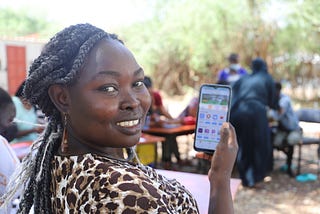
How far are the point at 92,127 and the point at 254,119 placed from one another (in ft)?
13.8

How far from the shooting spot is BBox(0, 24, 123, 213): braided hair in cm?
104

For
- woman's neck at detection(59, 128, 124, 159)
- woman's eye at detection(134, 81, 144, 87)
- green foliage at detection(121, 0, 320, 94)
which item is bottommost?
woman's neck at detection(59, 128, 124, 159)

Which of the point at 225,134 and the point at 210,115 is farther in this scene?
the point at 210,115

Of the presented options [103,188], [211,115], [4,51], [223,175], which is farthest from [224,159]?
[4,51]

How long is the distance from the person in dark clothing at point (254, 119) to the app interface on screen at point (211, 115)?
311 centimetres

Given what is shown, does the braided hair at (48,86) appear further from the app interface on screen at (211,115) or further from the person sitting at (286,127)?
the person sitting at (286,127)

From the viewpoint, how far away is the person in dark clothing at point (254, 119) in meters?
4.95

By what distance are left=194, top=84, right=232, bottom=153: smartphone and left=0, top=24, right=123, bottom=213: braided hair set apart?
762 mm

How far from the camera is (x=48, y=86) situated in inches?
42.3

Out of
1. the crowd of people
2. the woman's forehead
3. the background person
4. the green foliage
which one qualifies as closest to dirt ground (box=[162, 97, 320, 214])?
the background person

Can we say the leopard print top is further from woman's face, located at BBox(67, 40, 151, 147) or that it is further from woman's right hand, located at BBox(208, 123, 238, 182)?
woman's right hand, located at BBox(208, 123, 238, 182)

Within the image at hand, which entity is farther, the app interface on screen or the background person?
the background person

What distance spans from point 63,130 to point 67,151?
0.29ft

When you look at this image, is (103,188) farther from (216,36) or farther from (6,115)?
(216,36)
